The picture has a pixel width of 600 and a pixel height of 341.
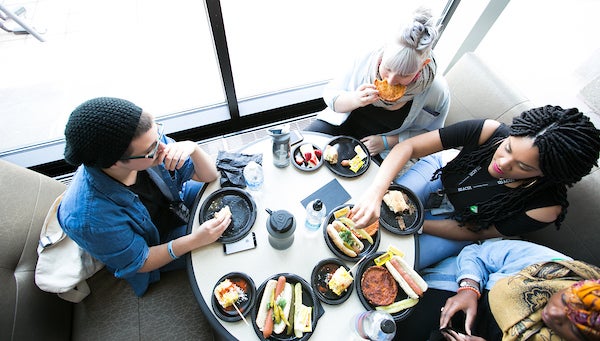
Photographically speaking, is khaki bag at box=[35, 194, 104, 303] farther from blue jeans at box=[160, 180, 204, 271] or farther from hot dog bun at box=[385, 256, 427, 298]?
hot dog bun at box=[385, 256, 427, 298]

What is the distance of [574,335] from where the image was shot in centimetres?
101

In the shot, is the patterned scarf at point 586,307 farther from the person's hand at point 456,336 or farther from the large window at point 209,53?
the large window at point 209,53

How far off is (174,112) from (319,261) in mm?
1985

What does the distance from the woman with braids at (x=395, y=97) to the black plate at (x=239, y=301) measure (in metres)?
1.13

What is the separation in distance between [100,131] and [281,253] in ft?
2.98

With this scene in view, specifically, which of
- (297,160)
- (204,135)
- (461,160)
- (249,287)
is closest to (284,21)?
(204,135)

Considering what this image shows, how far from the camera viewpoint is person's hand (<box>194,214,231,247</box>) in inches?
52.8

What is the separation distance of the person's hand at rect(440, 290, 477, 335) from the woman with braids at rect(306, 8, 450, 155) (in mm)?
939

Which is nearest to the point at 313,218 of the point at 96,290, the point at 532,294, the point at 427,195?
the point at 427,195

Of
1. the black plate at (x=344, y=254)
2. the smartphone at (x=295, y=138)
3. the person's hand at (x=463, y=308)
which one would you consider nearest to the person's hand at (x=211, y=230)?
the black plate at (x=344, y=254)

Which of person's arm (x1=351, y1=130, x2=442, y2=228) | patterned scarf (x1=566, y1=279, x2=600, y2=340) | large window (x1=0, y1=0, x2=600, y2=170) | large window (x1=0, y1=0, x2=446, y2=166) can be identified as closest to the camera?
patterned scarf (x1=566, y1=279, x2=600, y2=340)

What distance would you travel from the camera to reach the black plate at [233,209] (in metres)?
1.42

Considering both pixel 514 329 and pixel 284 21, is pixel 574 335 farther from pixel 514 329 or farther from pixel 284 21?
pixel 284 21

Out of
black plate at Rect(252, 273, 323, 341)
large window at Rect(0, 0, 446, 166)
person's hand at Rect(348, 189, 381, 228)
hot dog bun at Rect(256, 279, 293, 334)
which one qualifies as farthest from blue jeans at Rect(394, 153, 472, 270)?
large window at Rect(0, 0, 446, 166)
